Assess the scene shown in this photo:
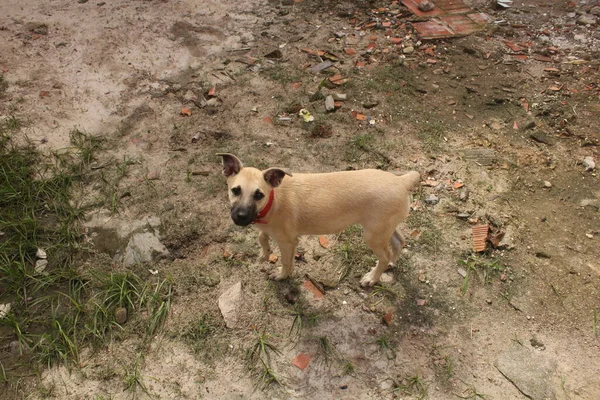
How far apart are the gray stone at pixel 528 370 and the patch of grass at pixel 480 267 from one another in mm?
891

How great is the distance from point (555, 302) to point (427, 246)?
5.11 ft

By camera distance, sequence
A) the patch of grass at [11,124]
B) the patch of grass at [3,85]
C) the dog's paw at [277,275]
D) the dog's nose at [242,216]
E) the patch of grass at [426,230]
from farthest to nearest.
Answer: the patch of grass at [3,85] < the patch of grass at [11,124] < the patch of grass at [426,230] < the dog's paw at [277,275] < the dog's nose at [242,216]

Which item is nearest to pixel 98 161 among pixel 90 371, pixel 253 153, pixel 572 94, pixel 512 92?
pixel 253 153

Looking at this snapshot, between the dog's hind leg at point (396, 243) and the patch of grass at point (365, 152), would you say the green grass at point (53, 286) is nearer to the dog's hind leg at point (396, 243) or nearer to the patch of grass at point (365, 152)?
the dog's hind leg at point (396, 243)

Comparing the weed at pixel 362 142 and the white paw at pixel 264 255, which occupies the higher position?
the weed at pixel 362 142

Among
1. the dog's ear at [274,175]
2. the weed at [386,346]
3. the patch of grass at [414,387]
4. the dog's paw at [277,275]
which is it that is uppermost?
the dog's ear at [274,175]

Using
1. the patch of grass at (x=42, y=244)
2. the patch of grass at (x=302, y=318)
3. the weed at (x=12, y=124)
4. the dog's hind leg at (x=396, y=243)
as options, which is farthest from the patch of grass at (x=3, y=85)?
the dog's hind leg at (x=396, y=243)

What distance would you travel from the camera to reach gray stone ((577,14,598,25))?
8.84 meters

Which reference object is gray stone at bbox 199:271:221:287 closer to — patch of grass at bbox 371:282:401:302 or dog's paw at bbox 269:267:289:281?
dog's paw at bbox 269:267:289:281

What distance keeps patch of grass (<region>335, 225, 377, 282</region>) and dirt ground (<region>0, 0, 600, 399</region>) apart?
2 cm

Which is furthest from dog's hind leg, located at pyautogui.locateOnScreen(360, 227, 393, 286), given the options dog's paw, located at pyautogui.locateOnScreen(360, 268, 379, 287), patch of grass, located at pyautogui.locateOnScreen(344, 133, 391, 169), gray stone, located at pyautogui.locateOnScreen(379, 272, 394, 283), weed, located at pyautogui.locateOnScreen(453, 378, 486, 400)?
patch of grass, located at pyautogui.locateOnScreen(344, 133, 391, 169)

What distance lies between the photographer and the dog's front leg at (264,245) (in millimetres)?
4939

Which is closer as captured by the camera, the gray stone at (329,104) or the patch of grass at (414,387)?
the patch of grass at (414,387)

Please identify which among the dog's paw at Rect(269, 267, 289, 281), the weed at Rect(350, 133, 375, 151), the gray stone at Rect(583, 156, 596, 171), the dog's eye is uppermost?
the dog's eye
